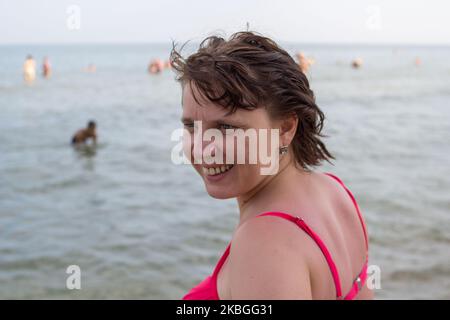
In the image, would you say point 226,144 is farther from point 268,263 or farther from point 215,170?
point 268,263

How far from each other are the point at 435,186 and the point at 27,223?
5901 millimetres

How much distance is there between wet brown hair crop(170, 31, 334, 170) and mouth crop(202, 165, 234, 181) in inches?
7.3

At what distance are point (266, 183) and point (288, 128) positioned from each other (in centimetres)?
18

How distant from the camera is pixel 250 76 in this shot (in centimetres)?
153

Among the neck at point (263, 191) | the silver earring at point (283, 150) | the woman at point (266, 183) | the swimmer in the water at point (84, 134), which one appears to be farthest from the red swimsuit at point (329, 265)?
the swimmer in the water at point (84, 134)

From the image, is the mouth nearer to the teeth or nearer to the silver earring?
the teeth

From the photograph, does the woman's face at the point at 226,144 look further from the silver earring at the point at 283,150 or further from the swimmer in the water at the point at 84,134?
the swimmer in the water at the point at 84,134

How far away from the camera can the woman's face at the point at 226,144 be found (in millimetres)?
1564

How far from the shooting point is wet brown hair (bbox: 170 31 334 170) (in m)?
1.53

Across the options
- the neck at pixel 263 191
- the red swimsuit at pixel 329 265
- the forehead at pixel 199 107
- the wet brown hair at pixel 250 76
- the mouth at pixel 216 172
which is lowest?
the red swimsuit at pixel 329 265

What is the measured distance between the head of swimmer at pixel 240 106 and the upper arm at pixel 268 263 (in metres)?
0.23

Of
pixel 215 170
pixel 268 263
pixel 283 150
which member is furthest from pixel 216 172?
pixel 268 263
